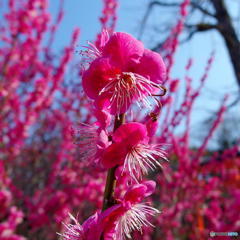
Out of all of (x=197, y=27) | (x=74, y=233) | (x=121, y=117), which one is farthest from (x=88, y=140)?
(x=197, y=27)

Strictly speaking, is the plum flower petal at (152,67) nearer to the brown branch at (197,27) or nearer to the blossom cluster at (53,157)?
the blossom cluster at (53,157)

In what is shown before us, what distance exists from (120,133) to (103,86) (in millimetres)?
149

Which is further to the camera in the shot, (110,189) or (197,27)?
(197,27)

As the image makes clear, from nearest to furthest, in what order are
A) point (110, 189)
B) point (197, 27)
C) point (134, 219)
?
point (110, 189)
point (134, 219)
point (197, 27)

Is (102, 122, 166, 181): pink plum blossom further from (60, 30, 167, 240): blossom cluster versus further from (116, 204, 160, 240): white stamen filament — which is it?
(116, 204, 160, 240): white stamen filament

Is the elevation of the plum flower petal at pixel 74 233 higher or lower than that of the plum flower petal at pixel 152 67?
lower

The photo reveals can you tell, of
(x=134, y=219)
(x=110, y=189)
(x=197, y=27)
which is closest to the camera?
(x=110, y=189)

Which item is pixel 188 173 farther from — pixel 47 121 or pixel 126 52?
pixel 126 52

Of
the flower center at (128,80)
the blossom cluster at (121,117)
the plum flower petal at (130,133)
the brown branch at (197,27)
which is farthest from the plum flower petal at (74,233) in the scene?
the brown branch at (197,27)

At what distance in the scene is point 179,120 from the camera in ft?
8.93

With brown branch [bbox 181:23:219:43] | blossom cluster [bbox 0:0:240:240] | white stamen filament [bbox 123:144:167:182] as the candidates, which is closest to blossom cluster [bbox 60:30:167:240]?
white stamen filament [bbox 123:144:167:182]

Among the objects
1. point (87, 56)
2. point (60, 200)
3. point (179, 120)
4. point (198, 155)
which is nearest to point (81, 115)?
point (60, 200)

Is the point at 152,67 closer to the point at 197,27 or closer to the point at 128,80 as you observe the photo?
the point at 128,80

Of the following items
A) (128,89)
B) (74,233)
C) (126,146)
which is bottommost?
(74,233)
